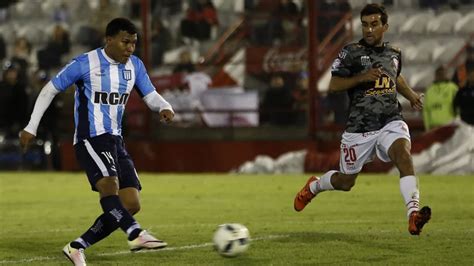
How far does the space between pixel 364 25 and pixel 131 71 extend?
Result: 7.38ft

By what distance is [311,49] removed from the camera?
70.9 feet

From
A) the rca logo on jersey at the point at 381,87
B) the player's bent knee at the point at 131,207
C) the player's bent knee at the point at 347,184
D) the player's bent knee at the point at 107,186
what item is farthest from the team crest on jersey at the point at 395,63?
the player's bent knee at the point at 107,186

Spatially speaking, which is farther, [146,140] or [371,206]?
[146,140]

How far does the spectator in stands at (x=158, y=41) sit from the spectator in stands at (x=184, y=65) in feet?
2.20

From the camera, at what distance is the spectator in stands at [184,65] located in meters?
22.8

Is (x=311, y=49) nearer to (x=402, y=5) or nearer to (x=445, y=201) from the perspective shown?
(x=402, y=5)

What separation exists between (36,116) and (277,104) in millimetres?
13259

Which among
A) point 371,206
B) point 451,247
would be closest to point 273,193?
point 371,206

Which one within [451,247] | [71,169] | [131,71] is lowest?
[71,169]

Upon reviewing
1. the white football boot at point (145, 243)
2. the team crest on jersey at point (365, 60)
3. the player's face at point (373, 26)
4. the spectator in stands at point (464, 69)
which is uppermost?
the player's face at point (373, 26)

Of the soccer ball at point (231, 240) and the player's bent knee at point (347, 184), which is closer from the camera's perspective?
the soccer ball at point (231, 240)

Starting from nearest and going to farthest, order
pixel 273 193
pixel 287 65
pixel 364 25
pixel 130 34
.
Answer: pixel 130 34
pixel 364 25
pixel 273 193
pixel 287 65

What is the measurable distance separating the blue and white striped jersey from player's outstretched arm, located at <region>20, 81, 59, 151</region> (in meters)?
0.07

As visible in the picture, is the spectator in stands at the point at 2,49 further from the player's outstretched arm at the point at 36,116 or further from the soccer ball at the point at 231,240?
the soccer ball at the point at 231,240
